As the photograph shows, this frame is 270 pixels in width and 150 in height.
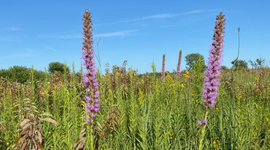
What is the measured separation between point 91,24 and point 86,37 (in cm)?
14

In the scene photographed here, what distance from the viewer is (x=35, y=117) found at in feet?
7.11

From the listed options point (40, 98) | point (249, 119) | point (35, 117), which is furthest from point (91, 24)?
point (40, 98)

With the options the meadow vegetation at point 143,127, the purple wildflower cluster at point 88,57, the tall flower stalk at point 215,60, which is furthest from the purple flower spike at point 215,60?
the purple wildflower cluster at point 88,57

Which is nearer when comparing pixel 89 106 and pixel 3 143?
pixel 89 106

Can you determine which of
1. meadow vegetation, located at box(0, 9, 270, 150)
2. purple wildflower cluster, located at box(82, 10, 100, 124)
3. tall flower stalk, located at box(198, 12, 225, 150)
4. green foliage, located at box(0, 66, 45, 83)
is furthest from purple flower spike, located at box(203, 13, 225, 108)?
green foliage, located at box(0, 66, 45, 83)

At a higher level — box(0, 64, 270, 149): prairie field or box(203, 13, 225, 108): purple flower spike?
box(203, 13, 225, 108): purple flower spike

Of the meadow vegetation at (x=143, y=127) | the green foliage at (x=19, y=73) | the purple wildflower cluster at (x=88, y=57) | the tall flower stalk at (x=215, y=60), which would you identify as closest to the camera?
the meadow vegetation at (x=143, y=127)

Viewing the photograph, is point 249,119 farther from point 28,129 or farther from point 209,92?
point 28,129

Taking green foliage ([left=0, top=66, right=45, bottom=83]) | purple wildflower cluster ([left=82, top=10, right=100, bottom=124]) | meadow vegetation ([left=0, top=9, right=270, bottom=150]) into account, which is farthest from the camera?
green foliage ([left=0, top=66, right=45, bottom=83])

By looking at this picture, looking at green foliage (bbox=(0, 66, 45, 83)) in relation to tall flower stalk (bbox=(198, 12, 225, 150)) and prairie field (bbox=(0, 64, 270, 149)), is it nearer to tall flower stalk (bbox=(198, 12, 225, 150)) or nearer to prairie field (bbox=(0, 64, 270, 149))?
prairie field (bbox=(0, 64, 270, 149))

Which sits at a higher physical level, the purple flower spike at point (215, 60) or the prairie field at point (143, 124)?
the purple flower spike at point (215, 60)

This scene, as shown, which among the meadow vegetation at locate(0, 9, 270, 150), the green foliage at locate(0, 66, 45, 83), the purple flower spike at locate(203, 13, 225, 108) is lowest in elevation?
the meadow vegetation at locate(0, 9, 270, 150)

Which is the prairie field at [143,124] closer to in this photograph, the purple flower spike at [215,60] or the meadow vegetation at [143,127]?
the meadow vegetation at [143,127]

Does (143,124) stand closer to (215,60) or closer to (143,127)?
(143,127)
